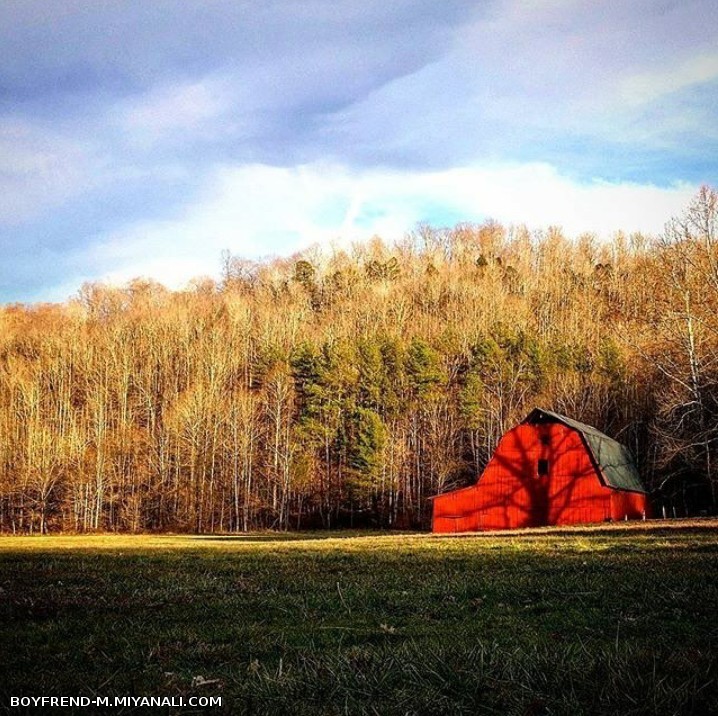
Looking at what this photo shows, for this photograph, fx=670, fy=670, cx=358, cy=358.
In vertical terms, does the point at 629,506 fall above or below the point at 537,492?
below

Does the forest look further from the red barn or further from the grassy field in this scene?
the grassy field

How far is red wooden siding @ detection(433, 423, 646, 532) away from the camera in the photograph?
4781 cm

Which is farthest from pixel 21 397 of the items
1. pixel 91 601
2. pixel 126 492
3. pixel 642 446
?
pixel 91 601

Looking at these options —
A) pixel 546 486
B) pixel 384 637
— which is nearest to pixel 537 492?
pixel 546 486

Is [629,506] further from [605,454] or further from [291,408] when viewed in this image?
[291,408]

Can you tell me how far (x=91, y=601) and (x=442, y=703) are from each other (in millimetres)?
7700

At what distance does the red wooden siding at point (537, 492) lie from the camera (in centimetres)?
4781

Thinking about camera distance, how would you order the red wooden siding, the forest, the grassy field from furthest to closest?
the forest, the red wooden siding, the grassy field

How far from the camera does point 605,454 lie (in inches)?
2016

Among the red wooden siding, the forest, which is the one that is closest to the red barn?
the red wooden siding

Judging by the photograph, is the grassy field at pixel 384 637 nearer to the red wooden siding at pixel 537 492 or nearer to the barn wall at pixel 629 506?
the red wooden siding at pixel 537 492

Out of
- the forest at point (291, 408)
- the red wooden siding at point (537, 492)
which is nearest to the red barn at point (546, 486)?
the red wooden siding at point (537, 492)

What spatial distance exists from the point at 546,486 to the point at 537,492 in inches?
32.6

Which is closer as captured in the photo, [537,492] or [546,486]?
[546,486]
